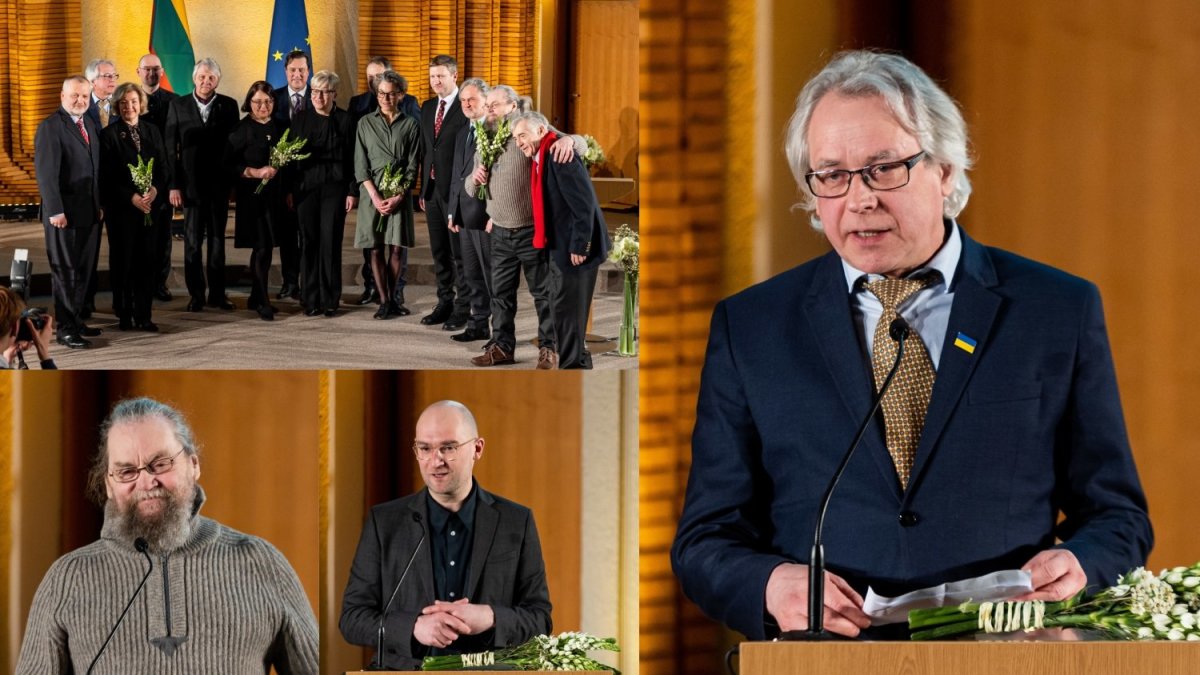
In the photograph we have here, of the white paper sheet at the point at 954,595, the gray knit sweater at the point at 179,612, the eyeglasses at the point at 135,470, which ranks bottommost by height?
the gray knit sweater at the point at 179,612

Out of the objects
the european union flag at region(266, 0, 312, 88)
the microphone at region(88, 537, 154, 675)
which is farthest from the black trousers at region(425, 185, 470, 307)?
the microphone at region(88, 537, 154, 675)

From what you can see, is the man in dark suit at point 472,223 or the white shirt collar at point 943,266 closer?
the white shirt collar at point 943,266

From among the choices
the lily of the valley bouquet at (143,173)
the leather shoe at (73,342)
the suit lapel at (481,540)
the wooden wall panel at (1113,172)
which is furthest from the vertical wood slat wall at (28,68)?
the wooden wall panel at (1113,172)

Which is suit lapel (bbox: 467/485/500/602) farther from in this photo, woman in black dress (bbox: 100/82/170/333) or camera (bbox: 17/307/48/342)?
camera (bbox: 17/307/48/342)

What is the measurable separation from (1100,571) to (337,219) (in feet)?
13.6

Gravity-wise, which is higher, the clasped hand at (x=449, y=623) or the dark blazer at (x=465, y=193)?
the dark blazer at (x=465, y=193)

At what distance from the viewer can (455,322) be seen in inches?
233

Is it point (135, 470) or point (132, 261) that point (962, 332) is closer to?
point (135, 470)

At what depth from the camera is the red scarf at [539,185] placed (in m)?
5.74

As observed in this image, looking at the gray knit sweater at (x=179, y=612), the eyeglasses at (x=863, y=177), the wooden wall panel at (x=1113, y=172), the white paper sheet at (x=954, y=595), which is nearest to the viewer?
the white paper sheet at (x=954, y=595)

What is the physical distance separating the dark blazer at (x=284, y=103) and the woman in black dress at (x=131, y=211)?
47 cm

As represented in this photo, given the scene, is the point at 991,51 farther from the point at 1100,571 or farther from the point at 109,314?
the point at 109,314

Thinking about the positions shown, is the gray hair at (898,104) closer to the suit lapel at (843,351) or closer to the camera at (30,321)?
the suit lapel at (843,351)

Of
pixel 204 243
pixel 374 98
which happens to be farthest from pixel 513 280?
pixel 204 243
